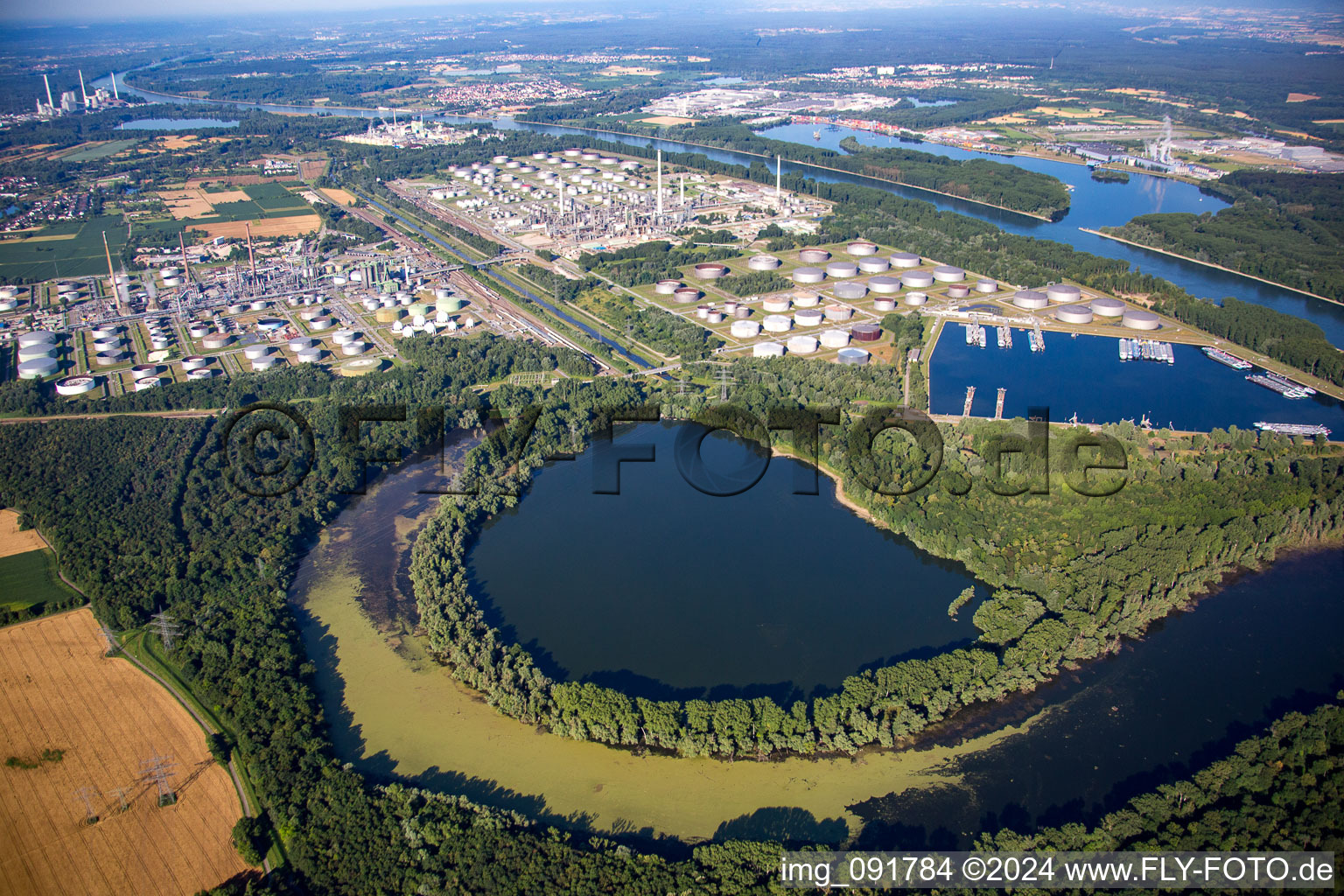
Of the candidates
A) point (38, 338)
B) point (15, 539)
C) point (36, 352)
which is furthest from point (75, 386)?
point (15, 539)

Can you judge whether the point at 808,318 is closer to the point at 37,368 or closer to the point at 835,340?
the point at 835,340

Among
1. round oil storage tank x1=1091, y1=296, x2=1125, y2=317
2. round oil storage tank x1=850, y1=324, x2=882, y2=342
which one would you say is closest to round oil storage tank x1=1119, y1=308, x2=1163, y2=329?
round oil storage tank x1=1091, y1=296, x2=1125, y2=317

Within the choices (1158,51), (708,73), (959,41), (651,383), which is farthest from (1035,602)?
(959,41)

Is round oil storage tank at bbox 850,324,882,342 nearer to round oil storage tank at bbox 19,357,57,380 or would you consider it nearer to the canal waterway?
the canal waterway

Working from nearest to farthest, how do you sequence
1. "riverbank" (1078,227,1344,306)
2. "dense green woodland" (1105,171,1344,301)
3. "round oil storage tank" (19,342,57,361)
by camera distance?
1. "round oil storage tank" (19,342,57,361)
2. "riverbank" (1078,227,1344,306)
3. "dense green woodland" (1105,171,1344,301)

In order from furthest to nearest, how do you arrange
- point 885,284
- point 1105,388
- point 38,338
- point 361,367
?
point 885,284
point 38,338
point 361,367
point 1105,388

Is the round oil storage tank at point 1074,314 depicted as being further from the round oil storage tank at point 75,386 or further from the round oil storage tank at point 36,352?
the round oil storage tank at point 36,352
